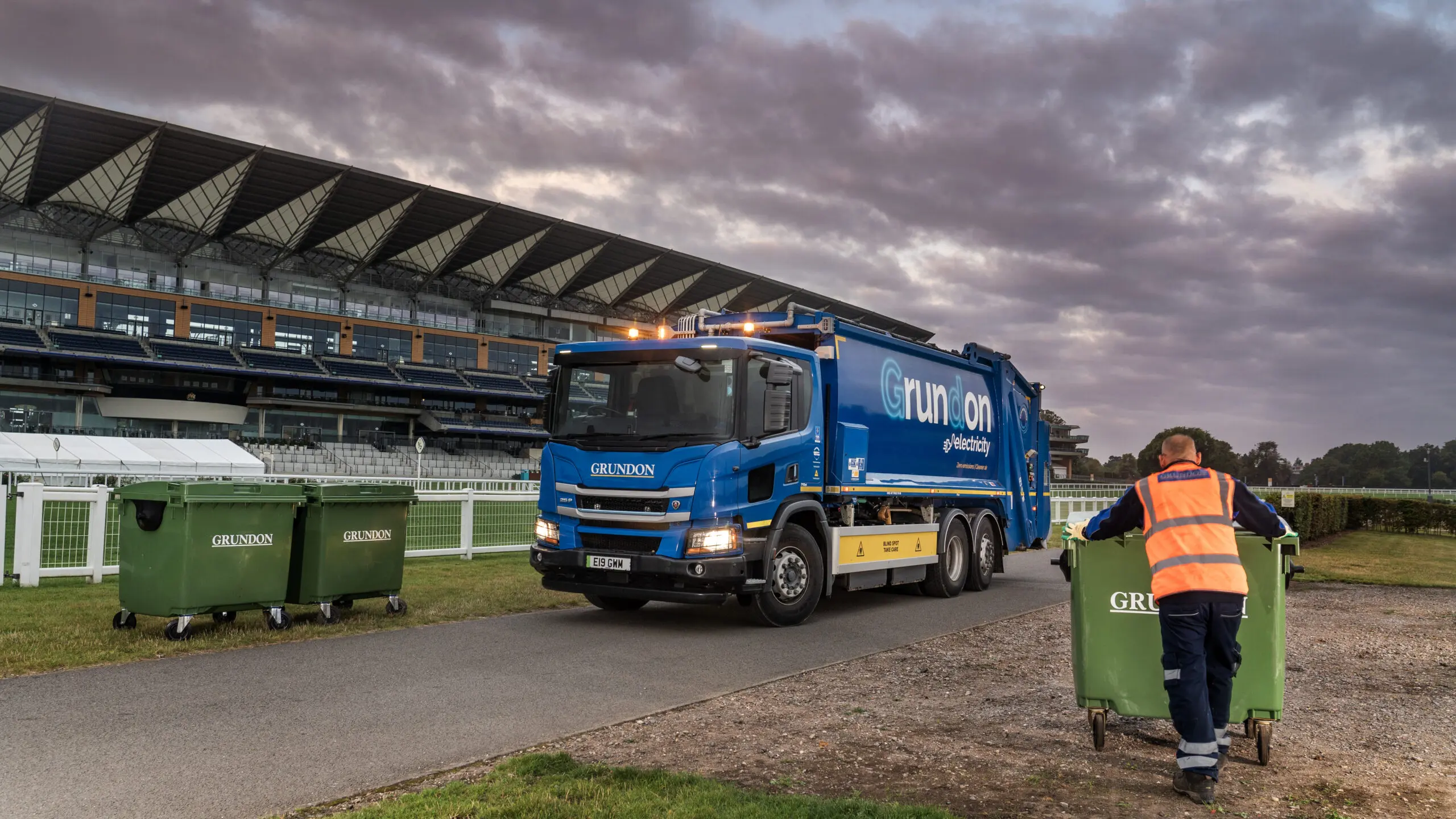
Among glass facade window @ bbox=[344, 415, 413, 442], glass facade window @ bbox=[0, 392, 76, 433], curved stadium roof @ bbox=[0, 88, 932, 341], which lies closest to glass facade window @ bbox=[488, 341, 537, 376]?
curved stadium roof @ bbox=[0, 88, 932, 341]

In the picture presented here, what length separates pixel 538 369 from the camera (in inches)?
3219

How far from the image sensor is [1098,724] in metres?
5.38

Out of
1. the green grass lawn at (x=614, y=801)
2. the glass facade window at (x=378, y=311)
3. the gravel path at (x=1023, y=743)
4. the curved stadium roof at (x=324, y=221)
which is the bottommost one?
the gravel path at (x=1023, y=743)

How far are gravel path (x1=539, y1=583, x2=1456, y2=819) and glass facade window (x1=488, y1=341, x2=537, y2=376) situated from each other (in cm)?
7362

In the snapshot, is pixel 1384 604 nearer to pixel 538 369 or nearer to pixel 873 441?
pixel 873 441

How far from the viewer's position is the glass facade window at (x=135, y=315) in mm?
61781

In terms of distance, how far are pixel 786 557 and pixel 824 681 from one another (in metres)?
2.83

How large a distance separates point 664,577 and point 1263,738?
5.21 metres

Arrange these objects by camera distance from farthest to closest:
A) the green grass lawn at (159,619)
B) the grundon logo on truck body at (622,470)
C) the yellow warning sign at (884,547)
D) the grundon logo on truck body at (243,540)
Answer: the yellow warning sign at (884,547) → the grundon logo on truck body at (622,470) → the grundon logo on truck body at (243,540) → the green grass lawn at (159,619)

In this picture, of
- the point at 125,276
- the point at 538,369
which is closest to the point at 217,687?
the point at 125,276

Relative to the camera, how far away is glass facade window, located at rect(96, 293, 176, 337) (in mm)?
61781

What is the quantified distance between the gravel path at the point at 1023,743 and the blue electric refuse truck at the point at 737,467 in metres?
1.85

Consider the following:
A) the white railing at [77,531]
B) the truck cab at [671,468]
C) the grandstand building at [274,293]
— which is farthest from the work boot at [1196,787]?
the grandstand building at [274,293]

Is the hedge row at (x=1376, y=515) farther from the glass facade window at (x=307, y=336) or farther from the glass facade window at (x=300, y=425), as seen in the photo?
the glass facade window at (x=307, y=336)
